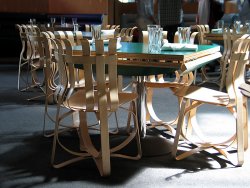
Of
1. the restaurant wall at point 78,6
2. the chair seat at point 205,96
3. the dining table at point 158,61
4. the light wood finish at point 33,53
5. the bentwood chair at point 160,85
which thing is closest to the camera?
the dining table at point 158,61

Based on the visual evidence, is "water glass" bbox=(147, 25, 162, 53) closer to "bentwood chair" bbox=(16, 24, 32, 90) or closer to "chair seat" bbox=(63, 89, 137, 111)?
"chair seat" bbox=(63, 89, 137, 111)

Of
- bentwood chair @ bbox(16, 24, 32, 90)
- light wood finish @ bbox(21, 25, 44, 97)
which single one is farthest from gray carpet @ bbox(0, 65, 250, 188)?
bentwood chair @ bbox(16, 24, 32, 90)

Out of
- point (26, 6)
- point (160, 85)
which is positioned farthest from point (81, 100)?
point (26, 6)

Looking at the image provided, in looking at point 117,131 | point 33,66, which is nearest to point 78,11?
point 33,66

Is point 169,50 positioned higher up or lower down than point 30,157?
higher up

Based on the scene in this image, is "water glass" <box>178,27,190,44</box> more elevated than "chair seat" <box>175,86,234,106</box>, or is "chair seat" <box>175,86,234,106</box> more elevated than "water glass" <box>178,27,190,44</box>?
"water glass" <box>178,27,190,44</box>

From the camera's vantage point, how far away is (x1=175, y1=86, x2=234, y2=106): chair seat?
8.38 feet

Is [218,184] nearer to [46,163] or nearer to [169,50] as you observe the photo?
[169,50]

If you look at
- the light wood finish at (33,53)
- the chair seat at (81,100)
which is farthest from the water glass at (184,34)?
the light wood finish at (33,53)

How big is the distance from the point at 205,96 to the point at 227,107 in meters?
0.17

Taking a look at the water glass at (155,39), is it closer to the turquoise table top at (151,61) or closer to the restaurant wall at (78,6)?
the turquoise table top at (151,61)

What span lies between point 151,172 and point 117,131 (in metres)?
0.89

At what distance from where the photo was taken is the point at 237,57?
2561 millimetres

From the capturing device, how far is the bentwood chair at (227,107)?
2566 mm
